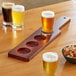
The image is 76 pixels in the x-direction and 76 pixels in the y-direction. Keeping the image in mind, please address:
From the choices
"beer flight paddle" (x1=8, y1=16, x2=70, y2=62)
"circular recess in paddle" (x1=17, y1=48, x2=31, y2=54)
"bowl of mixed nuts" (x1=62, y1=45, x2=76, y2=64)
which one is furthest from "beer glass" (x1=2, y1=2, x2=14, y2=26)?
"bowl of mixed nuts" (x1=62, y1=45, x2=76, y2=64)

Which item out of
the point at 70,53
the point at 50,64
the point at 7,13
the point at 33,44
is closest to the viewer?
the point at 50,64

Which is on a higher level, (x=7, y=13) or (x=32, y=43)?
(x=7, y=13)

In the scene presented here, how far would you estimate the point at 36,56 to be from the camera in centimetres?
138

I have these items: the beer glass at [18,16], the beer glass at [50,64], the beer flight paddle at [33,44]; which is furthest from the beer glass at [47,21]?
the beer glass at [50,64]

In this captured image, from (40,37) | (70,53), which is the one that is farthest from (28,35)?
(70,53)

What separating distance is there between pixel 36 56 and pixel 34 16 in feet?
1.87

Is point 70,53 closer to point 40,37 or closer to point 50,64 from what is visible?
point 50,64

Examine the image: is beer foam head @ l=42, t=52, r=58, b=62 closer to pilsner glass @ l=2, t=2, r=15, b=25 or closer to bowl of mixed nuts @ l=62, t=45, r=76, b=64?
bowl of mixed nuts @ l=62, t=45, r=76, b=64

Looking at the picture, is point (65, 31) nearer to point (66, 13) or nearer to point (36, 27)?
point (36, 27)

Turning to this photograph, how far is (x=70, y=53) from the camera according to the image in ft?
4.37

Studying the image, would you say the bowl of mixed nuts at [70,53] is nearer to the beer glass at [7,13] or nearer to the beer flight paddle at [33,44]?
the beer flight paddle at [33,44]

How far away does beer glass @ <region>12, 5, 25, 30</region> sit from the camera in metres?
1.64

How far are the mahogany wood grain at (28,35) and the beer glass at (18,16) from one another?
0.04 metres

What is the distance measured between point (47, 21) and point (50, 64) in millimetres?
445
